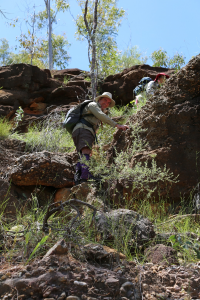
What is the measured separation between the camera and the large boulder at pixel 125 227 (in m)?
2.94

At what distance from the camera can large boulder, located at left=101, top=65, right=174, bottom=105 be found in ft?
32.7

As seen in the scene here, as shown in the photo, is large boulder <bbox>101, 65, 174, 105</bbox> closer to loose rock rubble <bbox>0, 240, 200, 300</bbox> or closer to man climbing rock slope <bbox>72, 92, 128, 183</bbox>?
man climbing rock slope <bbox>72, 92, 128, 183</bbox>

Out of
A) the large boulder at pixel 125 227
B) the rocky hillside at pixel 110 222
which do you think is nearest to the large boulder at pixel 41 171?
the rocky hillside at pixel 110 222

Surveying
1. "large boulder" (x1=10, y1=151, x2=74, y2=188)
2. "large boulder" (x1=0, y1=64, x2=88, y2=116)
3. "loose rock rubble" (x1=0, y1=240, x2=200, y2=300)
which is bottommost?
"loose rock rubble" (x1=0, y1=240, x2=200, y2=300)

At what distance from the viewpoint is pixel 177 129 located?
4.31 meters

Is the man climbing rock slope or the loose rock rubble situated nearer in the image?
the loose rock rubble

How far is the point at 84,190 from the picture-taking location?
4.47 metres

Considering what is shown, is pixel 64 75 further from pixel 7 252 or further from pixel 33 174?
pixel 7 252

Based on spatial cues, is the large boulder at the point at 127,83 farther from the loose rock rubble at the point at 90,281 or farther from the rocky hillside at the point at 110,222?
the loose rock rubble at the point at 90,281

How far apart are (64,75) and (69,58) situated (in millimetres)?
14115

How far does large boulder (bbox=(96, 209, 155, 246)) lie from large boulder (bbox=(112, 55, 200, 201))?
3.23 ft

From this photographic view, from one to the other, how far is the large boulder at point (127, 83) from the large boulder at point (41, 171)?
5581mm

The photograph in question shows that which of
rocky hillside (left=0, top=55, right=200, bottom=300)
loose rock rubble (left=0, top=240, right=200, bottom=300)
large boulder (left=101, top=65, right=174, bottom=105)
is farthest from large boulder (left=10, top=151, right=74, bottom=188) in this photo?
large boulder (left=101, top=65, right=174, bottom=105)

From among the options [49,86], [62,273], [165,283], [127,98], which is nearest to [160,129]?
[165,283]
